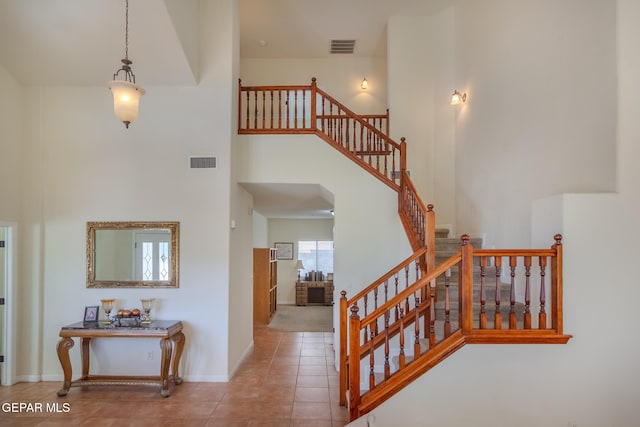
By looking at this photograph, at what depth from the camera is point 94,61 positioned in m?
4.48

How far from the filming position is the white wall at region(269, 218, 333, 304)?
1157 centimetres

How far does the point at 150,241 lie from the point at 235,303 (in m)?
1.39

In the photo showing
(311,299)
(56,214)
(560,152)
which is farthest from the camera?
(311,299)

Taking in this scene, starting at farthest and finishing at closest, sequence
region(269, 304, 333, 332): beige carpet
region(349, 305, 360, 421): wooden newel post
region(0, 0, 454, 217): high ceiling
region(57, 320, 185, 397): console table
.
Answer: region(269, 304, 333, 332): beige carpet
region(57, 320, 185, 397): console table
region(0, 0, 454, 217): high ceiling
region(349, 305, 360, 421): wooden newel post

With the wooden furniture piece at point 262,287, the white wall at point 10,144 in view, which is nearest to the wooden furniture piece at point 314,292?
the wooden furniture piece at point 262,287

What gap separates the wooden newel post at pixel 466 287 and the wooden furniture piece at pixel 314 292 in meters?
8.14

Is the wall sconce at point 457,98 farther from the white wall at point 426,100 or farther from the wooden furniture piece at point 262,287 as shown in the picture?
the wooden furniture piece at point 262,287

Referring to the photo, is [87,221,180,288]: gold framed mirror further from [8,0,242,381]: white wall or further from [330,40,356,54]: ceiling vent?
[330,40,356,54]: ceiling vent

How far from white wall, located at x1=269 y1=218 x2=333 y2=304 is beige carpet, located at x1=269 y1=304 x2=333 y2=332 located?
975 mm

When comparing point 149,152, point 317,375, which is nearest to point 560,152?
point 317,375

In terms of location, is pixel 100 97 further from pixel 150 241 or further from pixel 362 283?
pixel 362 283

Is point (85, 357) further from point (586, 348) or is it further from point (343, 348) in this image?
point (586, 348)

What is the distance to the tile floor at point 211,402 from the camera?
3703 mm

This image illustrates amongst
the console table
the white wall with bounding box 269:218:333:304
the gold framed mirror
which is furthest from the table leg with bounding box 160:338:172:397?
the white wall with bounding box 269:218:333:304
